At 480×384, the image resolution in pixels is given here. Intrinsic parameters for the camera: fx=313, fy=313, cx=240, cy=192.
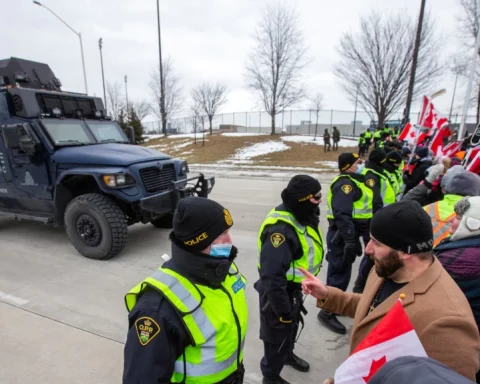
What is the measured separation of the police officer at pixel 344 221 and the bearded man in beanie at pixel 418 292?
1.60m

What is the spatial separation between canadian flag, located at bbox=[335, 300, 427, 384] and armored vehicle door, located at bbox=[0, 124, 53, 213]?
527 cm

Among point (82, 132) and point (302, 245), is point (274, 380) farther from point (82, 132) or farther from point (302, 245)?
point (82, 132)

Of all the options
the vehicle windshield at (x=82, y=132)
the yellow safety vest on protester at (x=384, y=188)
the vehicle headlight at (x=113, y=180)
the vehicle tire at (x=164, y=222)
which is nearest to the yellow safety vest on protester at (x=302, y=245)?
the yellow safety vest on protester at (x=384, y=188)

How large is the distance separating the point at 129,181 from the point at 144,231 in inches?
70.6

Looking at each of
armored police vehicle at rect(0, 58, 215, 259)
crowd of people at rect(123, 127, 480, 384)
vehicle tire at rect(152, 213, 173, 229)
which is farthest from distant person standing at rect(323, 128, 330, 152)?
crowd of people at rect(123, 127, 480, 384)

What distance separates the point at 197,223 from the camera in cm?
138

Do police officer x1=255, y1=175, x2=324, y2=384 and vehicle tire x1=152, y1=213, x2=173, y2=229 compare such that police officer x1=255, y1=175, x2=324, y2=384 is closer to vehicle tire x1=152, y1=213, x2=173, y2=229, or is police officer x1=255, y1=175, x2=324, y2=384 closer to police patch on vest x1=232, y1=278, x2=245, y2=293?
police patch on vest x1=232, y1=278, x2=245, y2=293

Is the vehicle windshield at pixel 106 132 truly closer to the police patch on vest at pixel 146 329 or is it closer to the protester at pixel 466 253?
the police patch on vest at pixel 146 329

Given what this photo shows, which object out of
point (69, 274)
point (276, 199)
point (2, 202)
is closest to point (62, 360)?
point (69, 274)

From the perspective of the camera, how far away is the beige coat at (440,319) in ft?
3.53

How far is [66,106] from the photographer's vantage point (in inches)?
221

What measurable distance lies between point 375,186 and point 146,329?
3.37 meters

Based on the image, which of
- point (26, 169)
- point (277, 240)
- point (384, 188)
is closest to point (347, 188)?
point (384, 188)

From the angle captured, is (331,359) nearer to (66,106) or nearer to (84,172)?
(84,172)
